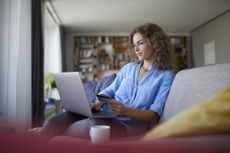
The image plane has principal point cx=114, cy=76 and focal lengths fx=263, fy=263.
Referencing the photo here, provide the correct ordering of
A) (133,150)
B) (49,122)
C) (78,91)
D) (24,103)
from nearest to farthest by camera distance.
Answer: (133,150) < (78,91) < (49,122) < (24,103)

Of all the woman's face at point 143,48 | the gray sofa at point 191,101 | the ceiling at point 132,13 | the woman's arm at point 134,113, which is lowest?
the woman's arm at point 134,113

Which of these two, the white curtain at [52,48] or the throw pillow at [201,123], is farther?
the white curtain at [52,48]

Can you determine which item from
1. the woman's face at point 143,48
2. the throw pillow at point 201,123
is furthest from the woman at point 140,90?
the throw pillow at point 201,123

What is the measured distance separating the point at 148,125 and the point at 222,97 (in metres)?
0.94

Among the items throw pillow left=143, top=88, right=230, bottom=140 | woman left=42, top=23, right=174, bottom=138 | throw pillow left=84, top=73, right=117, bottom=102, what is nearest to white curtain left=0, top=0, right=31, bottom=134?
throw pillow left=84, top=73, right=117, bottom=102

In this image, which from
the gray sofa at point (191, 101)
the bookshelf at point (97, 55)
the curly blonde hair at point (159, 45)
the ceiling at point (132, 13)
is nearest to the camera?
the gray sofa at point (191, 101)

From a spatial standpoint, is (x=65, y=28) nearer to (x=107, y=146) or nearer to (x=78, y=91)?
(x=78, y=91)

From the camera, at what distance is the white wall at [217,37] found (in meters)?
5.44

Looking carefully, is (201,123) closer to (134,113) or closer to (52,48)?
(134,113)

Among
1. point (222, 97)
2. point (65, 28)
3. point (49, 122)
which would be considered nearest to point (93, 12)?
point (65, 28)

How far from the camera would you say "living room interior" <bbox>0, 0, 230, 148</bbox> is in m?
2.63

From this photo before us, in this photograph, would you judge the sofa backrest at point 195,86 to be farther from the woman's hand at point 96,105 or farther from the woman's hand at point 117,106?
the woman's hand at point 96,105

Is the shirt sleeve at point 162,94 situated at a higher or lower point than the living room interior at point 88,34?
lower

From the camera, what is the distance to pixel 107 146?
499mm
